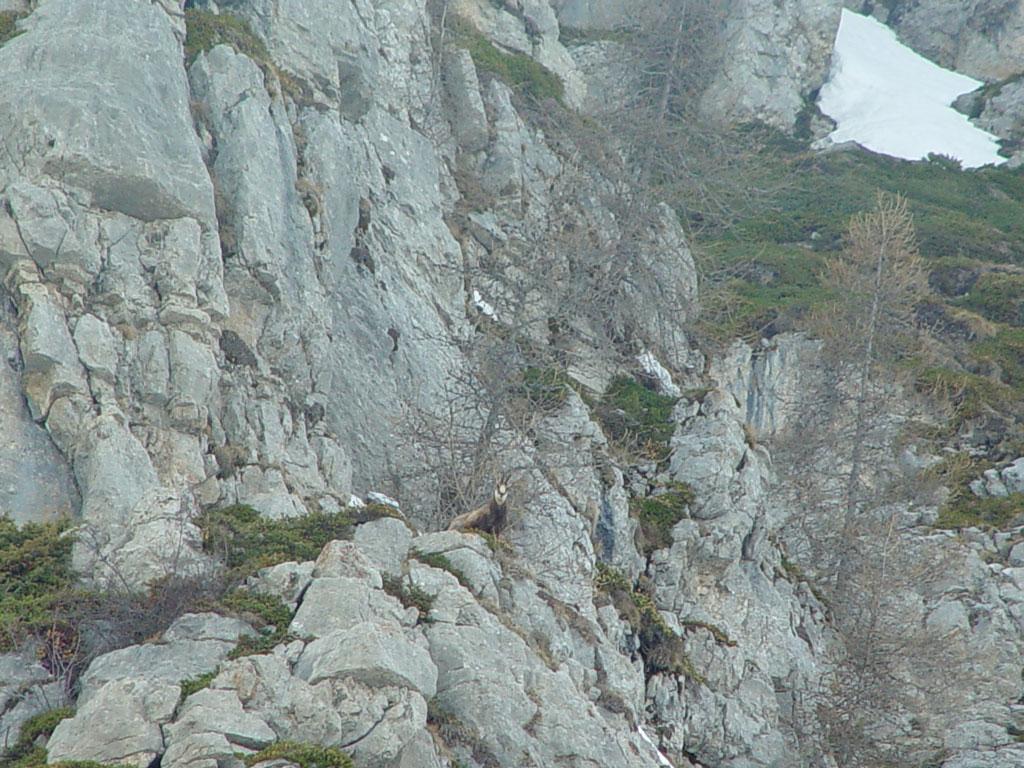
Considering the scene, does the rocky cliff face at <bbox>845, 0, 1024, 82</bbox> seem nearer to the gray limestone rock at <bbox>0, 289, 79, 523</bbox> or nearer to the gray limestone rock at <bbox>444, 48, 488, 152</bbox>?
the gray limestone rock at <bbox>444, 48, 488, 152</bbox>

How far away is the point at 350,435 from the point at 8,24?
8.66 metres

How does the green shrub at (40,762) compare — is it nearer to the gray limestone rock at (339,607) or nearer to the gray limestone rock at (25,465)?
the gray limestone rock at (339,607)

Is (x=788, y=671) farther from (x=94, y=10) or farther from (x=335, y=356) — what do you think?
(x=94, y=10)

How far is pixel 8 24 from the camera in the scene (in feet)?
61.1

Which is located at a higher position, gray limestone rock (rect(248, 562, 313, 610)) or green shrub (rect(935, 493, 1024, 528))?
green shrub (rect(935, 493, 1024, 528))

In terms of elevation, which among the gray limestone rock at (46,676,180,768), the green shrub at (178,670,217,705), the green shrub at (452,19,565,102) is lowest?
the gray limestone rock at (46,676,180,768)

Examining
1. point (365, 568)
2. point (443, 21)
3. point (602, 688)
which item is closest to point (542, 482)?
point (602, 688)

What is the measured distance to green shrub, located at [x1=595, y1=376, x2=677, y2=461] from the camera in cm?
2216

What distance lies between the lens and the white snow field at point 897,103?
51.2 meters

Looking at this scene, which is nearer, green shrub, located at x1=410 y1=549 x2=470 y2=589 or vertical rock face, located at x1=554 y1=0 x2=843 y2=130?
A: green shrub, located at x1=410 y1=549 x2=470 y2=589

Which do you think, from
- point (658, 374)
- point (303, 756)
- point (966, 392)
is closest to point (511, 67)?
point (658, 374)

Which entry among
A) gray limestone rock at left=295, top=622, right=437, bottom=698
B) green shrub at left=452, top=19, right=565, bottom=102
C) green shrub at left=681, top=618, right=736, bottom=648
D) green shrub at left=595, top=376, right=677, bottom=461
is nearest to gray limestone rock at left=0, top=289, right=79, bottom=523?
gray limestone rock at left=295, top=622, right=437, bottom=698

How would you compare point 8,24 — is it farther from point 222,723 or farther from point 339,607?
point 222,723

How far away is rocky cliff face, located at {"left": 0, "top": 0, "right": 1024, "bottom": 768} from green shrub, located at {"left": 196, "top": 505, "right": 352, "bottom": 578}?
32 cm
